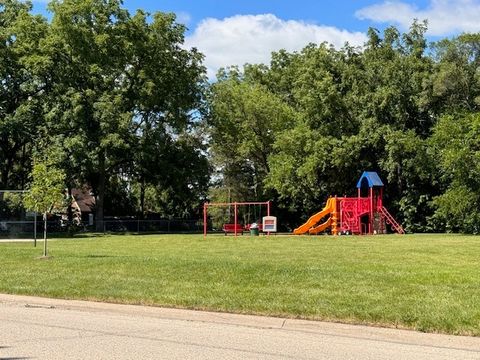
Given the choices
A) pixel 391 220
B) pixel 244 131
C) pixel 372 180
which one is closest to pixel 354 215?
pixel 372 180

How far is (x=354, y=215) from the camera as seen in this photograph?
4275cm

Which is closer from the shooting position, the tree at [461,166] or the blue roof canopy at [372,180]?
the tree at [461,166]

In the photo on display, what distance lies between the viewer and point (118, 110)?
144ft

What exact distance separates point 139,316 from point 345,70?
42.2 meters

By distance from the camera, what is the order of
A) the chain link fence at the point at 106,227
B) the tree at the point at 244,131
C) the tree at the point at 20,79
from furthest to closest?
the tree at the point at 244,131 → the tree at the point at 20,79 → the chain link fence at the point at 106,227

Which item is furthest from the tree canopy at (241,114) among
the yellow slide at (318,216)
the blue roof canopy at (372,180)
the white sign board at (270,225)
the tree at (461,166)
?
the white sign board at (270,225)

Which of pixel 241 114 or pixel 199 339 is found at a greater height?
pixel 241 114

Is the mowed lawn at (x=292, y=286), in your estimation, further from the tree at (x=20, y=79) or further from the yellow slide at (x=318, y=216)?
the tree at (x=20, y=79)

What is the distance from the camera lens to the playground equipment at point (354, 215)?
42.3 meters

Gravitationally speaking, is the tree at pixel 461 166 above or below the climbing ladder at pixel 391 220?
above

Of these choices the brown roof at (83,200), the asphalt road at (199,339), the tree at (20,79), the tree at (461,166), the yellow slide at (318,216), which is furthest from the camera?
the brown roof at (83,200)

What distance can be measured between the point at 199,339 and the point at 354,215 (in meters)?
35.5

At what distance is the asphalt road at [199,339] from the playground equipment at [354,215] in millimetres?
32652

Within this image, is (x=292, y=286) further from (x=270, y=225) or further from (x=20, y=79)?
(x=20, y=79)
